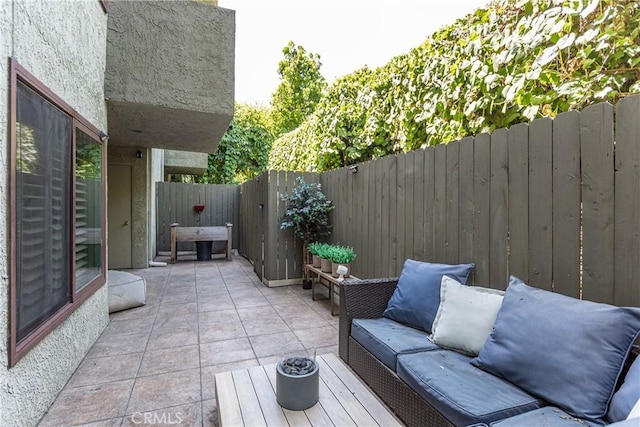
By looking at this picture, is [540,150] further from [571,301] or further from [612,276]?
[571,301]

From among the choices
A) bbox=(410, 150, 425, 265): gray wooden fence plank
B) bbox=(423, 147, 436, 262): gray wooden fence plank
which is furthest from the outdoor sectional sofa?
bbox=(410, 150, 425, 265): gray wooden fence plank

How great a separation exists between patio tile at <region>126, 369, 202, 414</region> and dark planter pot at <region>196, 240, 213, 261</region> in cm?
519

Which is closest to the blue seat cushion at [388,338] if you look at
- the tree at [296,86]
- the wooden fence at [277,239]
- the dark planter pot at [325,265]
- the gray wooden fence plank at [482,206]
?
the gray wooden fence plank at [482,206]

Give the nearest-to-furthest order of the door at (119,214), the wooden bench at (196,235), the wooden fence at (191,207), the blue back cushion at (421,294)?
1. the blue back cushion at (421,294)
2. the door at (119,214)
3. the wooden bench at (196,235)
4. the wooden fence at (191,207)

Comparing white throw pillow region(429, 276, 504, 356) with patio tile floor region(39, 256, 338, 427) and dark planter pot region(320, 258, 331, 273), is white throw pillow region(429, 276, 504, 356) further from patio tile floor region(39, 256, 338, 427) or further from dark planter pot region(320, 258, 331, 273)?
dark planter pot region(320, 258, 331, 273)

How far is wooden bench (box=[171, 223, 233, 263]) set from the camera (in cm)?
710

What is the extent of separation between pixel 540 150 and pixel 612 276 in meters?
0.77

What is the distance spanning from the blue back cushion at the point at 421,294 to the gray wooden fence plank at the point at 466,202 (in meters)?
0.13

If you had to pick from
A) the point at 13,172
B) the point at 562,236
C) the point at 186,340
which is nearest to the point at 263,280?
the point at 186,340

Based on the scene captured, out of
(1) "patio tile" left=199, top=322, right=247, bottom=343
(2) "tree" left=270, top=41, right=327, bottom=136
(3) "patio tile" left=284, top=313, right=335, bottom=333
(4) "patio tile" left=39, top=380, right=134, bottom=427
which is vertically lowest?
(4) "patio tile" left=39, top=380, right=134, bottom=427

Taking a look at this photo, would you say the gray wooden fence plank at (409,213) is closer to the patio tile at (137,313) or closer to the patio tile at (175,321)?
the patio tile at (175,321)

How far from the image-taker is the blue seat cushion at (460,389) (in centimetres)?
135

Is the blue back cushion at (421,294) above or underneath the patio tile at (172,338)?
above

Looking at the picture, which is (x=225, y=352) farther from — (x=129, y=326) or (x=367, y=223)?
(x=367, y=223)
